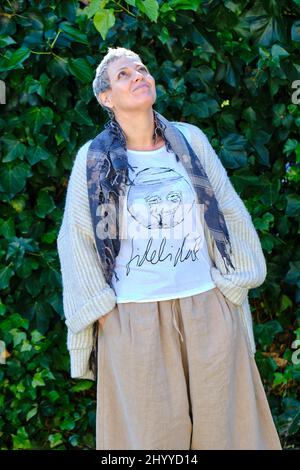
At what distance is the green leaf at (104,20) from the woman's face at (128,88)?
206mm

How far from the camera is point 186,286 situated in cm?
245

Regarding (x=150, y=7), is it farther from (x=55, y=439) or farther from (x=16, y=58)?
(x=55, y=439)

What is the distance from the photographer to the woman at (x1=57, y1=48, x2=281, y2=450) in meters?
2.43

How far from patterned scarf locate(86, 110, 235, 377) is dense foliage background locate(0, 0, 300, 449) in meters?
0.49

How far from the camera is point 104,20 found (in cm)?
273

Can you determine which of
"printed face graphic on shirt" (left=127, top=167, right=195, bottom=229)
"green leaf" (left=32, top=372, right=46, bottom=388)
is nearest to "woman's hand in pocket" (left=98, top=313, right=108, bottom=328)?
"printed face graphic on shirt" (left=127, top=167, right=195, bottom=229)

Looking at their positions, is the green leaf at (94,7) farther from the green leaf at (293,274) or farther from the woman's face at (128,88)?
the green leaf at (293,274)

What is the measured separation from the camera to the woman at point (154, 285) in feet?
7.96

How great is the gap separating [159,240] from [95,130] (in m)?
0.79

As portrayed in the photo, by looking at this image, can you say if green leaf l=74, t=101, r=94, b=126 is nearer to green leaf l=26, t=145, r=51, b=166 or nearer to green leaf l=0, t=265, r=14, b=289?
green leaf l=26, t=145, r=51, b=166

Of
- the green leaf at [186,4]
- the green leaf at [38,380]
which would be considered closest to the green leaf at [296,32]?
the green leaf at [186,4]

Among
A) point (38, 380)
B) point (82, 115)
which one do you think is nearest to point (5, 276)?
point (38, 380)
